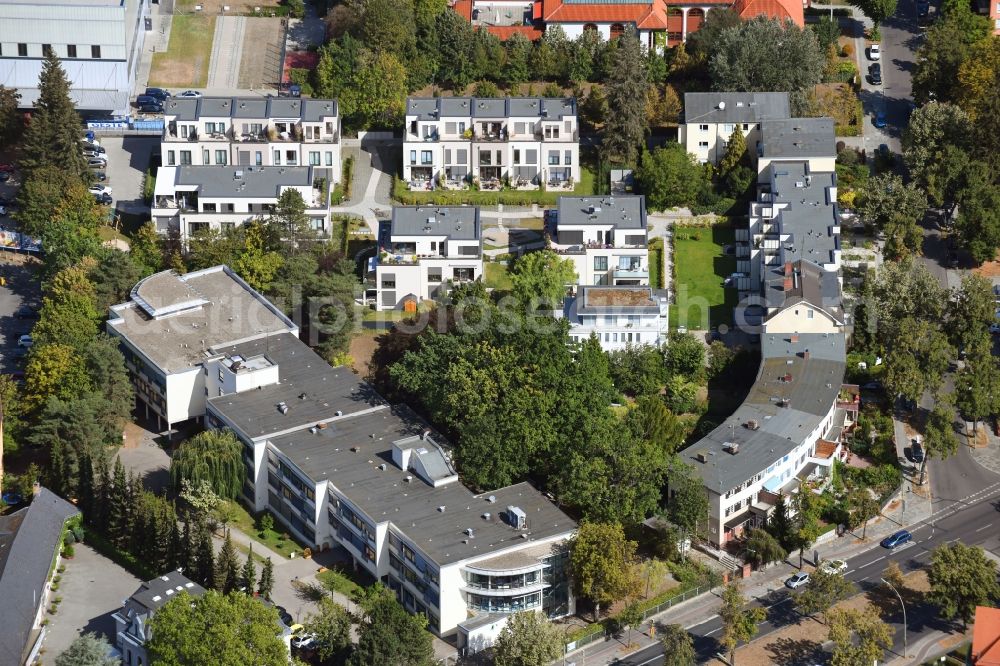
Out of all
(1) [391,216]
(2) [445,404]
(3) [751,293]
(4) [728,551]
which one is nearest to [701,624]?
(4) [728,551]

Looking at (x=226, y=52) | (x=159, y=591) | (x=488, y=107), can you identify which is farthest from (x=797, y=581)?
(x=226, y=52)

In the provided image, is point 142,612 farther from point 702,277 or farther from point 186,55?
point 186,55

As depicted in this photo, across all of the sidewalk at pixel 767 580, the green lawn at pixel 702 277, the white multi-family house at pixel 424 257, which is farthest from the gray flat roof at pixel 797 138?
the sidewalk at pixel 767 580

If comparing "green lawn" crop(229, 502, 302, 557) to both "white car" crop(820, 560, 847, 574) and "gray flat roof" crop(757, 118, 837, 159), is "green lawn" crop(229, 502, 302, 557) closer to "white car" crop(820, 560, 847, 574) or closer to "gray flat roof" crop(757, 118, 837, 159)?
"white car" crop(820, 560, 847, 574)

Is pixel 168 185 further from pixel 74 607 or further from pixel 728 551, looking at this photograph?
pixel 728 551

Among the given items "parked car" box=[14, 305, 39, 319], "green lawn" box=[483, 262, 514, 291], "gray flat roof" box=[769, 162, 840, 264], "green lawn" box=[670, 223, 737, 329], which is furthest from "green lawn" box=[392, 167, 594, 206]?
"parked car" box=[14, 305, 39, 319]
